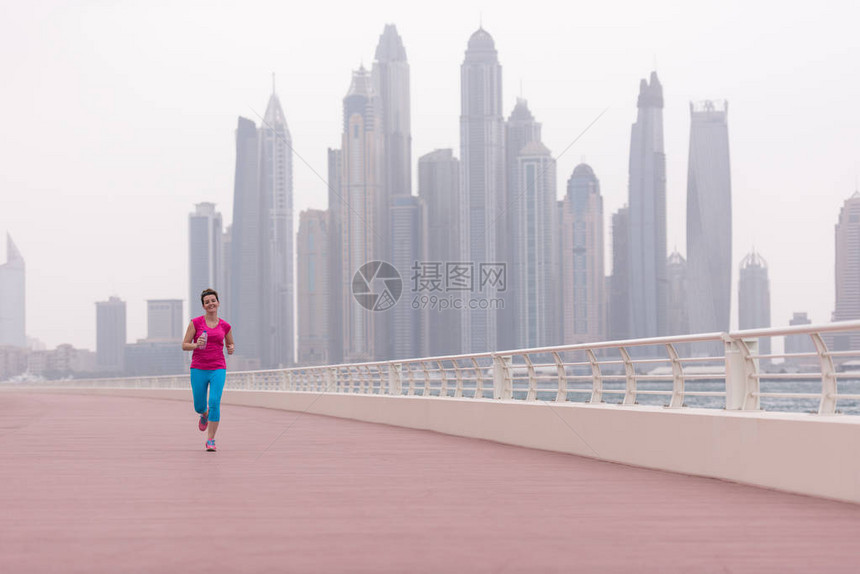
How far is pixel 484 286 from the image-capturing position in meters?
49.7

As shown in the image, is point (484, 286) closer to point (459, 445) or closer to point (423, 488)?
point (459, 445)

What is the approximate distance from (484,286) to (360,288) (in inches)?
1385

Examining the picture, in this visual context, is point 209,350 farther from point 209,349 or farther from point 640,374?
point 640,374

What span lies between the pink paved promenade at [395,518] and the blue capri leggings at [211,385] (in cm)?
104

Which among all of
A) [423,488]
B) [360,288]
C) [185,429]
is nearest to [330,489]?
[423,488]

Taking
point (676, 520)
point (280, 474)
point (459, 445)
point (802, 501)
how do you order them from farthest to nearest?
1. point (459, 445)
2. point (280, 474)
3. point (802, 501)
4. point (676, 520)

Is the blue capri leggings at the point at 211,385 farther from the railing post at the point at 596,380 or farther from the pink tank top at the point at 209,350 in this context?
the railing post at the point at 596,380

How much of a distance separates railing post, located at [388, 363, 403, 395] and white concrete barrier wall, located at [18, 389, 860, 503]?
5.30 meters

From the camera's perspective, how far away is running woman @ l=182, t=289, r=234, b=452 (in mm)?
13664

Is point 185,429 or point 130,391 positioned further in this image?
point 130,391

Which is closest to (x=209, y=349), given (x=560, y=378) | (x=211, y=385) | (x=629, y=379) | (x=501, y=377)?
(x=211, y=385)

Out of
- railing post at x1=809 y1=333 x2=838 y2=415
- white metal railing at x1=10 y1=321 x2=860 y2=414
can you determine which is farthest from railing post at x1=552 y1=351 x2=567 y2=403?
railing post at x1=809 y1=333 x2=838 y2=415

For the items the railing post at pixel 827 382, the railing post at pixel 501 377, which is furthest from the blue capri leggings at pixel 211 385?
the railing post at pixel 827 382

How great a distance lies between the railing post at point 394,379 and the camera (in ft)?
80.2
